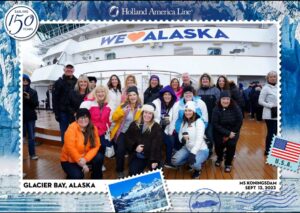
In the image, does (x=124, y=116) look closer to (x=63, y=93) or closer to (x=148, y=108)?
(x=148, y=108)

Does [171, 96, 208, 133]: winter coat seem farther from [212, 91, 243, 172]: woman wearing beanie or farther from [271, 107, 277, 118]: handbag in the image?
[271, 107, 277, 118]: handbag

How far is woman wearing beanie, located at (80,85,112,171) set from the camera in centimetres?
275

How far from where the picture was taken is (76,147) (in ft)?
8.69

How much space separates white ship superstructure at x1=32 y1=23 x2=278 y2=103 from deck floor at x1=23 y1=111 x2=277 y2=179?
48 centimetres

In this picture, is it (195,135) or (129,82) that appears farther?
(129,82)

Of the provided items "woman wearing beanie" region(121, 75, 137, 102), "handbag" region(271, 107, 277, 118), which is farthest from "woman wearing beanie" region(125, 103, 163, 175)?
"handbag" region(271, 107, 277, 118)

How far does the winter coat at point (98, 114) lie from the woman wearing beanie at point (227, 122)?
1008 millimetres

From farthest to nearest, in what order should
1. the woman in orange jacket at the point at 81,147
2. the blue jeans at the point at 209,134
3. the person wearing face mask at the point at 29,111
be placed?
the blue jeans at the point at 209,134, the person wearing face mask at the point at 29,111, the woman in orange jacket at the point at 81,147

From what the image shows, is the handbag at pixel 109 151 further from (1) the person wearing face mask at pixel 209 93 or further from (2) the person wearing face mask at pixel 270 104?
(2) the person wearing face mask at pixel 270 104

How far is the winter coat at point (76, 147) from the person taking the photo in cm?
264

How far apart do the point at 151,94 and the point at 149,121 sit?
341mm

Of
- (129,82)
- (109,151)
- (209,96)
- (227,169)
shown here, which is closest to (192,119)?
(209,96)

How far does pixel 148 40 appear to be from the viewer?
284 centimetres

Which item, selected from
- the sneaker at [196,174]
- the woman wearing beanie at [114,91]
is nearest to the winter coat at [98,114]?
the woman wearing beanie at [114,91]
